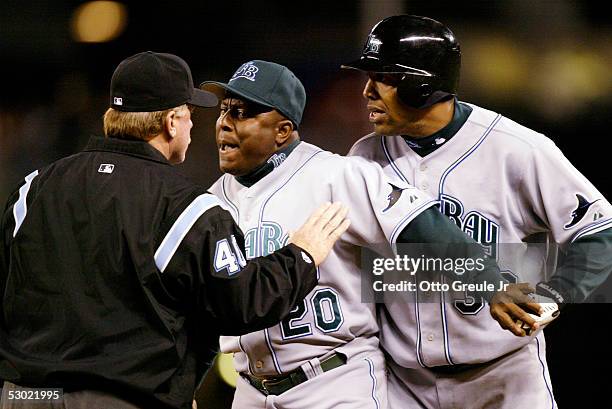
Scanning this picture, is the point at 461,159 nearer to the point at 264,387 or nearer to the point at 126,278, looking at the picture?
the point at 264,387

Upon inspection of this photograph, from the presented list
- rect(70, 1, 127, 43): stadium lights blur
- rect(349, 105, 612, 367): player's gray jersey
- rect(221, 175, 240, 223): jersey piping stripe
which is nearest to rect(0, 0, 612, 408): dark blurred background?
rect(70, 1, 127, 43): stadium lights blur

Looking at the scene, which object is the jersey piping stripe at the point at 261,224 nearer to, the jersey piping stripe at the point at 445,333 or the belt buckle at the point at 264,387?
the belt buckle at the point at 264,387

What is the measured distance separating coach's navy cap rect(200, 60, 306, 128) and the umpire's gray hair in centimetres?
41

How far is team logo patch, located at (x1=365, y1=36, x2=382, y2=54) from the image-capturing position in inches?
88.8

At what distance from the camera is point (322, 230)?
202cm

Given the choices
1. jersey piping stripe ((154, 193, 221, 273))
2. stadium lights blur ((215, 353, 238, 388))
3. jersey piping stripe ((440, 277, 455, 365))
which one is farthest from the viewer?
stadium lights blur ((215, 353, 238, 388))

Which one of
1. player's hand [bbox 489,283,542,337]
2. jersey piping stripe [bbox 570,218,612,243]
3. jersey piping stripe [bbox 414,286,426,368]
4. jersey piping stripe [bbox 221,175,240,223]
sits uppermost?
jersey piping stripe [bbox 570,218,612,243]

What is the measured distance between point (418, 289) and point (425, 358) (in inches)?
6.3

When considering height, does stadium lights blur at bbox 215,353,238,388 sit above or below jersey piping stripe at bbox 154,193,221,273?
below

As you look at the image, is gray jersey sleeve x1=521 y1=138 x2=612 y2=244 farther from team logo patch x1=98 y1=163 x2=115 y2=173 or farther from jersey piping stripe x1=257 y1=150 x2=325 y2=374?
team logo patch x1=98 y1=163 x2=115 y2=173

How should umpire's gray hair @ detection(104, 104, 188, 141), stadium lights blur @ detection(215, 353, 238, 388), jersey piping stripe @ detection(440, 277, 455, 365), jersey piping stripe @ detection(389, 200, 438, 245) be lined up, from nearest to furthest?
umpire's gray hair @ detection(104, 104, 188, 141), jersey piping stripe @ detection(389, 200, 438, 245), jersey piping stripe @ detection(440, 277, 455, 365), stadium lights blur @ detection(215, 353, 238, 388)

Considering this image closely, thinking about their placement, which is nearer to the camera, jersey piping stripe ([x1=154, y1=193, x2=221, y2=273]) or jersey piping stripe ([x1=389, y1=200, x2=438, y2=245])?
jersey piping stripe ([x1=154, y1=193, x2=221, y2=273])

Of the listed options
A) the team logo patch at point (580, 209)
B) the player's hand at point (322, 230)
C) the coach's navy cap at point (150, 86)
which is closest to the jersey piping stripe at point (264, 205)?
the player's hand at point (322, 230)

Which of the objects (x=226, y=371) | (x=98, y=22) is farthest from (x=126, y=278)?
(x=98, y=22)
